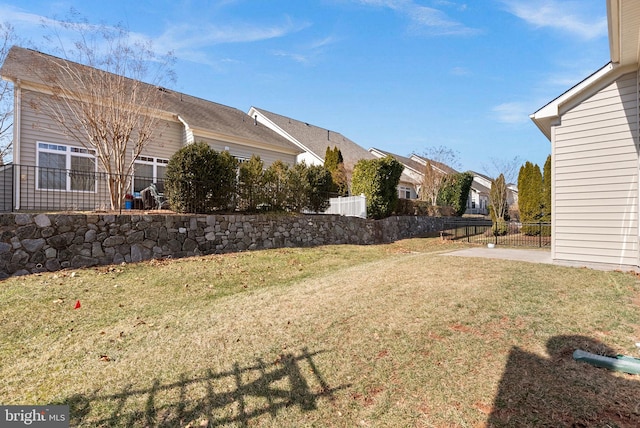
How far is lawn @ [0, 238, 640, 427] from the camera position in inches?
97.9

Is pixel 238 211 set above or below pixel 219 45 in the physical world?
below

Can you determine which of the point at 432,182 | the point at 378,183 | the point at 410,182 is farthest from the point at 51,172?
the point at 410,182

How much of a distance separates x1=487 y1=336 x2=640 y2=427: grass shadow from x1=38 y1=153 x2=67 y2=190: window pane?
13.0 m

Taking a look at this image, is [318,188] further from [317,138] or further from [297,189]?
[317,138]

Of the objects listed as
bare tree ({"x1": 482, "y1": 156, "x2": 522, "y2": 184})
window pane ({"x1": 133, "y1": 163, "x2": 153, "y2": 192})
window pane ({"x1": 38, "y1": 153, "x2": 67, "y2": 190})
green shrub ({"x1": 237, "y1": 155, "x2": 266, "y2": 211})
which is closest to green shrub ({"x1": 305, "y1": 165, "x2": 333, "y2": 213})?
green shrub ({"x1": 237, "y1": 155, "x2": 266, "y2": 211})

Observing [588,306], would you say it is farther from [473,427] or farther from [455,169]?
[455,169]

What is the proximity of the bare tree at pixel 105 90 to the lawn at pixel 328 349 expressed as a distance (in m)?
4.81

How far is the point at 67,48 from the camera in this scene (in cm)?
990

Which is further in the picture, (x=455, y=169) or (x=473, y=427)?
(x=455, y=169)

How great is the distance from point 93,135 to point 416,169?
25.6m

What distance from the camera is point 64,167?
11.2 m

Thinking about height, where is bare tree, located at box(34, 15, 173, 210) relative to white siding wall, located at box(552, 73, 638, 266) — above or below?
above

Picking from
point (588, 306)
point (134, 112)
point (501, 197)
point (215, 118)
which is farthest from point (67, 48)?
point (501, 197)

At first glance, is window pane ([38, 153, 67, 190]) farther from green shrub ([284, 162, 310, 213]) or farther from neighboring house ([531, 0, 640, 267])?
neighboring house ([531, 0, 640, 267])
